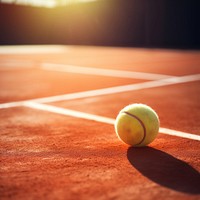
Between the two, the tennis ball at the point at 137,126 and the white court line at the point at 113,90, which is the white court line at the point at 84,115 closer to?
the white court line at the point at 113,90

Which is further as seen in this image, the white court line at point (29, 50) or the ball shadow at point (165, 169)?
the white court line at point (29, 50)

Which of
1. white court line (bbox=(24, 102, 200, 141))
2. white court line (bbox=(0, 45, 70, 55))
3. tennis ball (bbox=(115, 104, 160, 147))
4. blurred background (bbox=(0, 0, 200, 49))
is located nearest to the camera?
tennis ball (bbox=(115, 104, 160, 147))

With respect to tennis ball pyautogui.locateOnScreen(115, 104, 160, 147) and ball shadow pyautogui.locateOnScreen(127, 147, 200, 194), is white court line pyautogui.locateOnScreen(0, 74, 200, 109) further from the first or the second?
ball shadow pyautogui.locateOnScreen(127, 147, 200, 194)

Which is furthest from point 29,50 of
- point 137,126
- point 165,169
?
point 165,169

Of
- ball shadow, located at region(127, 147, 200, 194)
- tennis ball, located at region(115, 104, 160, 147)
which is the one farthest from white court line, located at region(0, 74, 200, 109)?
ball shadow, located at region(127, 147, 200, 194)

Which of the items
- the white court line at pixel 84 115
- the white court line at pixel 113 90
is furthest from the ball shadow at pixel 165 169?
the white court line at pixel 113 90

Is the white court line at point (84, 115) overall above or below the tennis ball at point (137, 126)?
below

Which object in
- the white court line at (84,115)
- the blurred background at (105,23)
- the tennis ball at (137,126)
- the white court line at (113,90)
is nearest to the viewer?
the tennis ball at (137,126)

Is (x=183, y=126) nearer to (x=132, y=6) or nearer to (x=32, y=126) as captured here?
(x=32, y=126)

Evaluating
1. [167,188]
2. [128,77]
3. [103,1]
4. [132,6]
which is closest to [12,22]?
[103,1]
